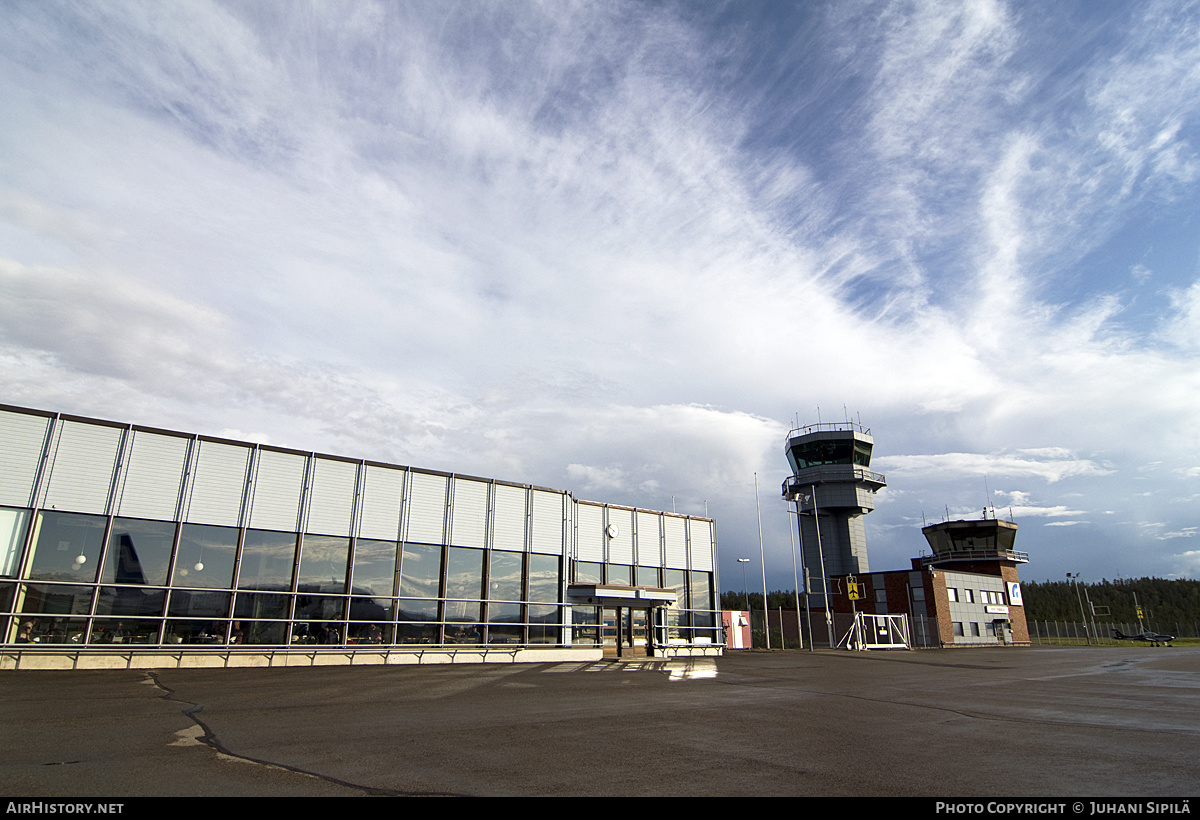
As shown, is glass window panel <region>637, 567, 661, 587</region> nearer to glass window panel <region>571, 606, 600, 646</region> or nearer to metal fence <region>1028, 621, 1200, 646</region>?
glass window panel <region>571, 606, 600, 646</region>

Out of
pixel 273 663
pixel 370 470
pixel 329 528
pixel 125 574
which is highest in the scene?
pixel 370 470

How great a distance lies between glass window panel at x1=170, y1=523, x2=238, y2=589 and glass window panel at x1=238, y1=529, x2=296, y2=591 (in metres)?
0.45

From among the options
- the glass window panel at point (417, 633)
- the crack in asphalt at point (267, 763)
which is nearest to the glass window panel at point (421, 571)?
the glass window panel at point (417, 633)

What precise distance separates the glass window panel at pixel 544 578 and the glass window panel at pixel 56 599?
17219 millimetres

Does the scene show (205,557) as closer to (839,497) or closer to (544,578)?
(544,578)

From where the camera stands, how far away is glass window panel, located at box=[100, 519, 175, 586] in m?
23.5

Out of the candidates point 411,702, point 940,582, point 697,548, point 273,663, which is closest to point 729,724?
point 411,702

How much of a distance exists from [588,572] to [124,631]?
2021cm

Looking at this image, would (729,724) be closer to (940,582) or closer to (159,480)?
(159,480)

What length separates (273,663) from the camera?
82.2 feet

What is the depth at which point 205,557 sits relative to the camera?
82.4 feet

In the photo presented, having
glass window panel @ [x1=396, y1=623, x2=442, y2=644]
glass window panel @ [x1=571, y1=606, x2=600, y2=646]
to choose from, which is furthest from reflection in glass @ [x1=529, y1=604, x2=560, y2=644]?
glass window panel @ [x1=396, y1=623, x2=442, y2=644]
